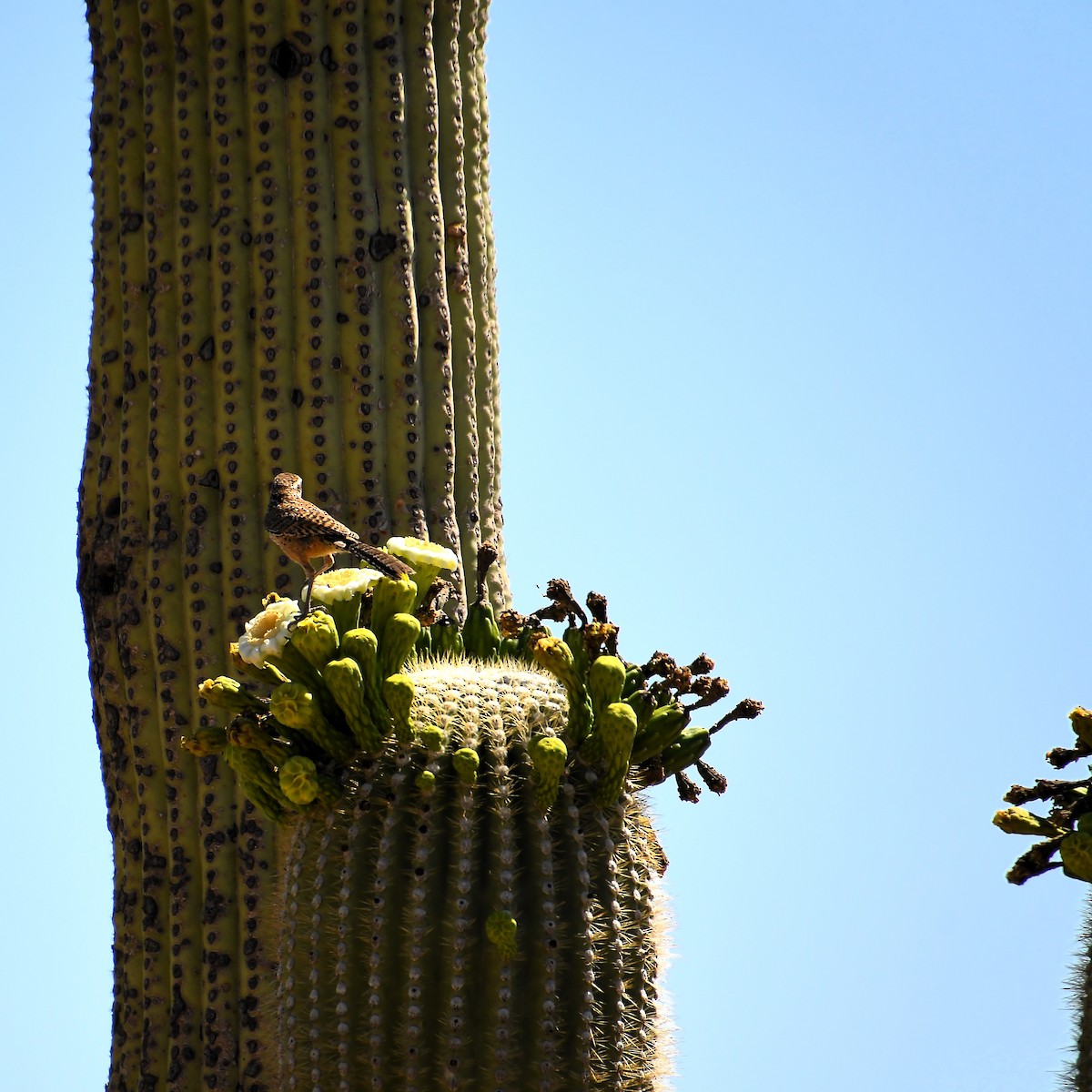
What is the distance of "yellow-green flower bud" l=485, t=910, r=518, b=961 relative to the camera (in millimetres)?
2436

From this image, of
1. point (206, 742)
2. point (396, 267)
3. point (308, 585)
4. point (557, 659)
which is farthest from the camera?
point (396, 267)

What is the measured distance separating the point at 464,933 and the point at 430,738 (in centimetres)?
31

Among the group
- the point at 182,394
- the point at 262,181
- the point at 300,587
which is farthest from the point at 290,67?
the point at 300,587

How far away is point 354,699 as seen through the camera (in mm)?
2600

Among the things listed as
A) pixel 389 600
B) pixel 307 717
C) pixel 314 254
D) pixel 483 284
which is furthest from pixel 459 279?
pixel 307 717

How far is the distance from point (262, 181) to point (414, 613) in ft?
4.87

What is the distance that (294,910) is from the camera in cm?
259

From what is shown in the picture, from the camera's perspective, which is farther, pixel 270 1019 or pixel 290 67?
pixel 290 67

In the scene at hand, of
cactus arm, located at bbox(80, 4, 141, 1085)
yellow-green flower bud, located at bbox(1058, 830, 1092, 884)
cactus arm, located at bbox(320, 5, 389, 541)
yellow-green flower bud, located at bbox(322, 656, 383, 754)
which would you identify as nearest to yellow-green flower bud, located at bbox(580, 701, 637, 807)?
yellow-green flower bud, located at bbox(322, 656, 383, 754)

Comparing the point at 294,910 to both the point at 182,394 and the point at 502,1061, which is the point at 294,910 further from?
the point at 182,394

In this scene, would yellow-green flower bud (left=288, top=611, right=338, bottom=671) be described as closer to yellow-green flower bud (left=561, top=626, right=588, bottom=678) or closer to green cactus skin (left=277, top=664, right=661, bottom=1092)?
green cactus skin (left=277, top=664, right=661, bottom=1092)

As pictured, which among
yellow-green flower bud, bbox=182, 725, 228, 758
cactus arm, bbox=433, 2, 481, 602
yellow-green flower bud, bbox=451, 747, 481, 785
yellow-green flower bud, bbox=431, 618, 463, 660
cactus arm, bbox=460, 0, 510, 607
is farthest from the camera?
cactus arm, bbox=460, 0, 510, 607

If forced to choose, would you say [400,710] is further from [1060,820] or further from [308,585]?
[1060,820]

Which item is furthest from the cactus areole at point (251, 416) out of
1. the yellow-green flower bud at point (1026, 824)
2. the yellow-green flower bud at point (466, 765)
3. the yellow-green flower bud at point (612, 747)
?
the yellow-green flower bud at point (1026, 824)
